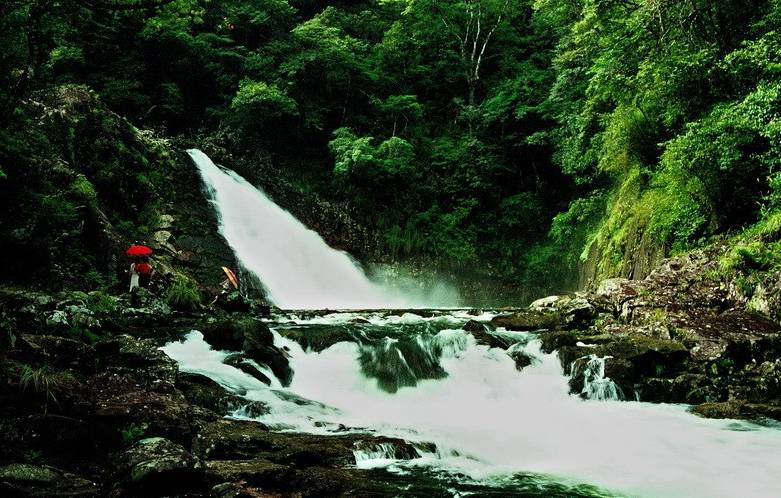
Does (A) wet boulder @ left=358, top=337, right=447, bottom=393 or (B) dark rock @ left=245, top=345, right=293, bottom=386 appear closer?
(B) dark rock @ left=245, top=345, right=293, bottom=386

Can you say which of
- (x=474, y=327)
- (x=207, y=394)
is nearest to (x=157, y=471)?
(x=207, y=394)

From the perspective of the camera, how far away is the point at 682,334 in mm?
8523

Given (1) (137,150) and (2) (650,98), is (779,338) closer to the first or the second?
(2) (650,98)

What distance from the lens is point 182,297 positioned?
1098cm

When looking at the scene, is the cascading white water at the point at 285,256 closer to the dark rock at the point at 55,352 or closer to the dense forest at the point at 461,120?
the dense forest at the point at 461,120

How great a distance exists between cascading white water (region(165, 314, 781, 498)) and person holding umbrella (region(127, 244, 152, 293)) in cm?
265

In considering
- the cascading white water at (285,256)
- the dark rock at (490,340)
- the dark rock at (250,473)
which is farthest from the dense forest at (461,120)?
the dark rock at (250,473)

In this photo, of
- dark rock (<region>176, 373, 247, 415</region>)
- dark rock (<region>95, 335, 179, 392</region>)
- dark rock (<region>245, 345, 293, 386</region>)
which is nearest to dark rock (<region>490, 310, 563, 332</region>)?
dark rock (<region>245, 345, 293, 386</region>)

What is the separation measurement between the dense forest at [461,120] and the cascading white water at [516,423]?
4806 mm

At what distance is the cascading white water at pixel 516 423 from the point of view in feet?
17.2

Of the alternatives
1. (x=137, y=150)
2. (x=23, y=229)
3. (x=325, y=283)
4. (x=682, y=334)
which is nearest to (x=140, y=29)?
(x=137, y=150)

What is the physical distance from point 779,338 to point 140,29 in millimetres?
23431

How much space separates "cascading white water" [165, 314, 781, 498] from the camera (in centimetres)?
524

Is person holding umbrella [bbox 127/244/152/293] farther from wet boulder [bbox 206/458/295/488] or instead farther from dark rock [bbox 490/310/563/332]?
dark rock [bbox 490/310/563/332]
